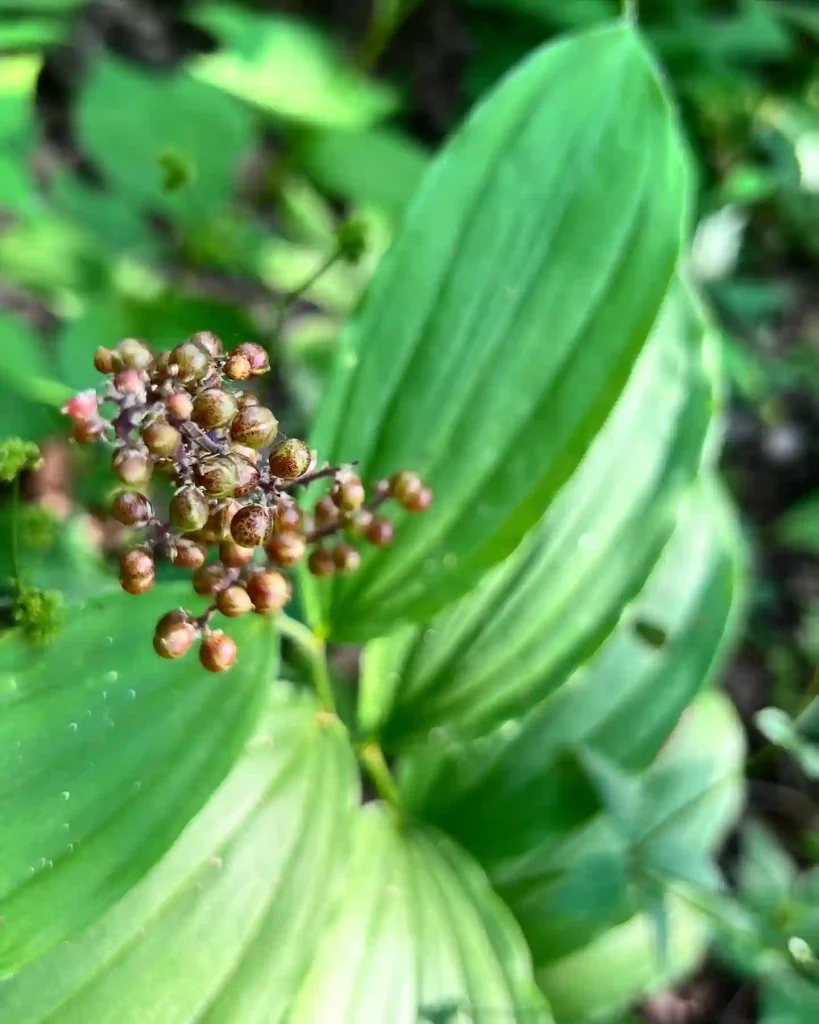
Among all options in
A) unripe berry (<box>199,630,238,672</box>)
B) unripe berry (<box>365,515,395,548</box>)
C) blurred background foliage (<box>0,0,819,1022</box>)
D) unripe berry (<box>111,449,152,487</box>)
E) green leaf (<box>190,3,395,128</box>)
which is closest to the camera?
unripe berry (<box>111,449,152,487</box>)

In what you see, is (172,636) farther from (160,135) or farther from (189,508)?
(160,135)

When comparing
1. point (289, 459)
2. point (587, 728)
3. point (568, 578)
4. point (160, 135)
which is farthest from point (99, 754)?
point (160, 135)

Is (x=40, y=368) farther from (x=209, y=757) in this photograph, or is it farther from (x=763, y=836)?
(x=763, y=836)

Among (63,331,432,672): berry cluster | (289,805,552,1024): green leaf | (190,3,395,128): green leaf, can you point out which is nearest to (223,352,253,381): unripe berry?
(63,331,432,672): berry cluster

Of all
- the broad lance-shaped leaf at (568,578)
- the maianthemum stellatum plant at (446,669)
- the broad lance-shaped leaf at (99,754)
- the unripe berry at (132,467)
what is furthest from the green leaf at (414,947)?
the unripe berry at (132,467)

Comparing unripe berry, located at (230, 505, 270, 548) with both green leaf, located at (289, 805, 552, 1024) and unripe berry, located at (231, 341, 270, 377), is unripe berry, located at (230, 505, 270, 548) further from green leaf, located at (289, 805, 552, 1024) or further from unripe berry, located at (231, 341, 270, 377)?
green leaf, located at (289, 805, 552, 1024)

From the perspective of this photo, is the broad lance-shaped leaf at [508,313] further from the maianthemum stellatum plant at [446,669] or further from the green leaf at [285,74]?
the green leaf at [285,74]
